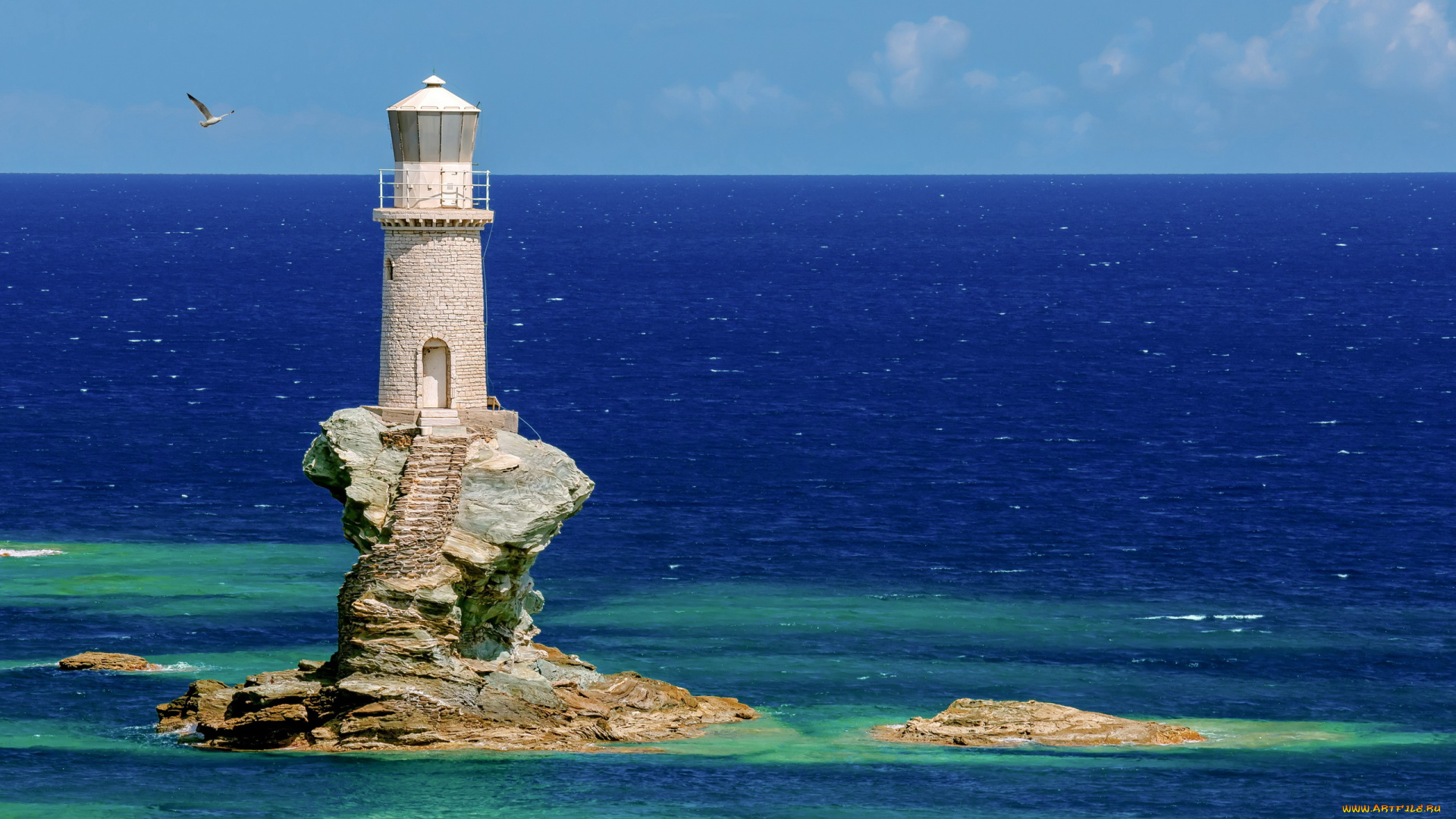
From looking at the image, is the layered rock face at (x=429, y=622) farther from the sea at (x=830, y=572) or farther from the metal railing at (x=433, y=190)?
the metal railing at (x=433, y=190)

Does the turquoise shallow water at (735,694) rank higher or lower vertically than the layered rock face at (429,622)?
lower

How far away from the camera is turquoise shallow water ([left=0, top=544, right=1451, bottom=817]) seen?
202ft

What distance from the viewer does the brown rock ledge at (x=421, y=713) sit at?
64.0 m

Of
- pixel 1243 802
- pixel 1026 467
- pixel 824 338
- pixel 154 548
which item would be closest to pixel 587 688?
pixel 1243 802

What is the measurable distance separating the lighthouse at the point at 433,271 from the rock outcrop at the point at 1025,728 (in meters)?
18.4

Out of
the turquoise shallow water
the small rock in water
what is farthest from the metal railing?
the small rock in water

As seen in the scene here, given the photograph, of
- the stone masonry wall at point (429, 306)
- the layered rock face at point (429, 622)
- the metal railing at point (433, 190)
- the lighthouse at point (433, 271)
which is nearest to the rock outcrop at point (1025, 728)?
the layered rock face at point (429, 622)

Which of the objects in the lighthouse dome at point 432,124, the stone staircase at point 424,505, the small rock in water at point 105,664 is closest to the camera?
the stone staircase at point 424,505

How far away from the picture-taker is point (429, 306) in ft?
216

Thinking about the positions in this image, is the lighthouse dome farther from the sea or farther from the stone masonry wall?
the sea

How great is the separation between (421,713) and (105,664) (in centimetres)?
1971

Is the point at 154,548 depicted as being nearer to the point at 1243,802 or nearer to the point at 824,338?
the point at 1243,802

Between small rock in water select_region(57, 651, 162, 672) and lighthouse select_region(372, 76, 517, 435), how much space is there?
18371 millimetres

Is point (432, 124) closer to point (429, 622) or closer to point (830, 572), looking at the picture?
point (429, 622)
